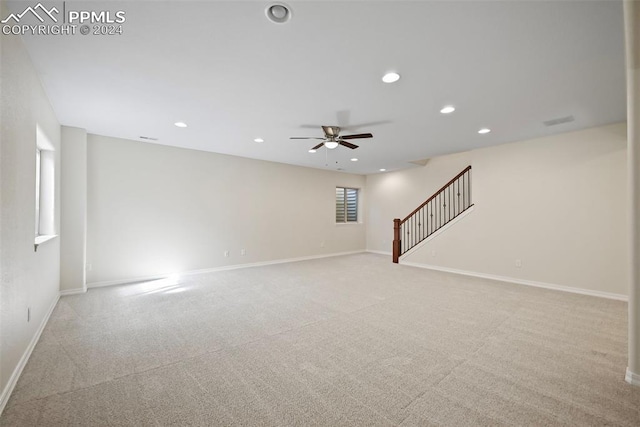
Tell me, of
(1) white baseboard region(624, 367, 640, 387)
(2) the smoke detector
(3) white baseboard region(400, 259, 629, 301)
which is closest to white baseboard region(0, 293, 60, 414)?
(2) the smoke detector

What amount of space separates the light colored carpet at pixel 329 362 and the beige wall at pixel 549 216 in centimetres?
70

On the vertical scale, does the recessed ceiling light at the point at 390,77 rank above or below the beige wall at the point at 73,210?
above

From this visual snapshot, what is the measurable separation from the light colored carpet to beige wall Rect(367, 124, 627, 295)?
2.31 ft

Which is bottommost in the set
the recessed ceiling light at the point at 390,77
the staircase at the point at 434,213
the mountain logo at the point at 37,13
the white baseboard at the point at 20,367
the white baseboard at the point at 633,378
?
the white baseboard at the point at 20,367

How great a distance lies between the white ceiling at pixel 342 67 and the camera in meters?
1.78

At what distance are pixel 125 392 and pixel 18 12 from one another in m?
2.80

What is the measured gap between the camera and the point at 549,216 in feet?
14.8

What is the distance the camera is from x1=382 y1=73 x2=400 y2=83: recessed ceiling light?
99.5 inches

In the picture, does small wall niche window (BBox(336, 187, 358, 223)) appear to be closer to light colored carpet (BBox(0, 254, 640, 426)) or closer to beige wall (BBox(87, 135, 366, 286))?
beige wall (BBox(87, 135, 366, 286))

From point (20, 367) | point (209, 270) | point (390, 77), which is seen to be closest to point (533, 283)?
point (390, 77)

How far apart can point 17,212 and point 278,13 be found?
2.55 metres

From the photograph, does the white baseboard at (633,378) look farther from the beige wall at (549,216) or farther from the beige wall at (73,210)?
the beige wall at (73,210)

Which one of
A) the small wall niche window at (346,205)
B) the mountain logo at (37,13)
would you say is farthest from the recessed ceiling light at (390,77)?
the small wall niche window at (346,205)

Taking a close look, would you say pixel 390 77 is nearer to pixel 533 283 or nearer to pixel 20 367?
pixel 20 367
